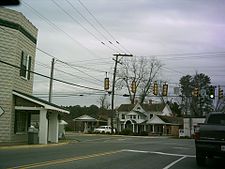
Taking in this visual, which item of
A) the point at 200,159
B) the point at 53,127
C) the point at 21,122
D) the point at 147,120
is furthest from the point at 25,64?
the point at 147,120

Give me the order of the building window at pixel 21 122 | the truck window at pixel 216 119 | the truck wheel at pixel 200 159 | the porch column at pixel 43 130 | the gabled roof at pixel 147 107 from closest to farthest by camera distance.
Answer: the truck wheel at pixel 200 159, the truck window at pixel 216 119, the porch column at pixel 43 130, the building window at pixel 21 122, the gabled roof at pixel 147 107

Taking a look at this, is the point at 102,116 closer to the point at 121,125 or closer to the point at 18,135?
the point at 121,125

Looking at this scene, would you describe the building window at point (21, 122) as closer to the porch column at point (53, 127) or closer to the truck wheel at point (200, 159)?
the porch column at point (53, 127)

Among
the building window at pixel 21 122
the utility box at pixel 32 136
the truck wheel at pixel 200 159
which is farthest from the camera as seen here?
the building window at pixel 21 122

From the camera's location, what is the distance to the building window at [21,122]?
32.1m

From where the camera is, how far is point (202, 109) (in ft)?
328

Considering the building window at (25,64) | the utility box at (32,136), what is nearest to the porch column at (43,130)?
the utility box at (32,136)

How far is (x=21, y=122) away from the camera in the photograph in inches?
1318

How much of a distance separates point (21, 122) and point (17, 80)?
398 centimetres

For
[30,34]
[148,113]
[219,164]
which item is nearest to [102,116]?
[148,113]

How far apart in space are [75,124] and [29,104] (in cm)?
7388

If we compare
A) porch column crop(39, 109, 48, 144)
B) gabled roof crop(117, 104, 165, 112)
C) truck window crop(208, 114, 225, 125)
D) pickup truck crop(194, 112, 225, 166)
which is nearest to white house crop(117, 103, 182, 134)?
gabled roof crop(117, 104, 165, 112)

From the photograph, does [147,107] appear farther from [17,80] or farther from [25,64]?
[17,80]

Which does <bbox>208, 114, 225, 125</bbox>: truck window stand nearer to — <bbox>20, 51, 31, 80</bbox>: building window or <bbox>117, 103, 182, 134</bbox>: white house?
<bbox>20, 51, 31, 80</bbox>: building window
